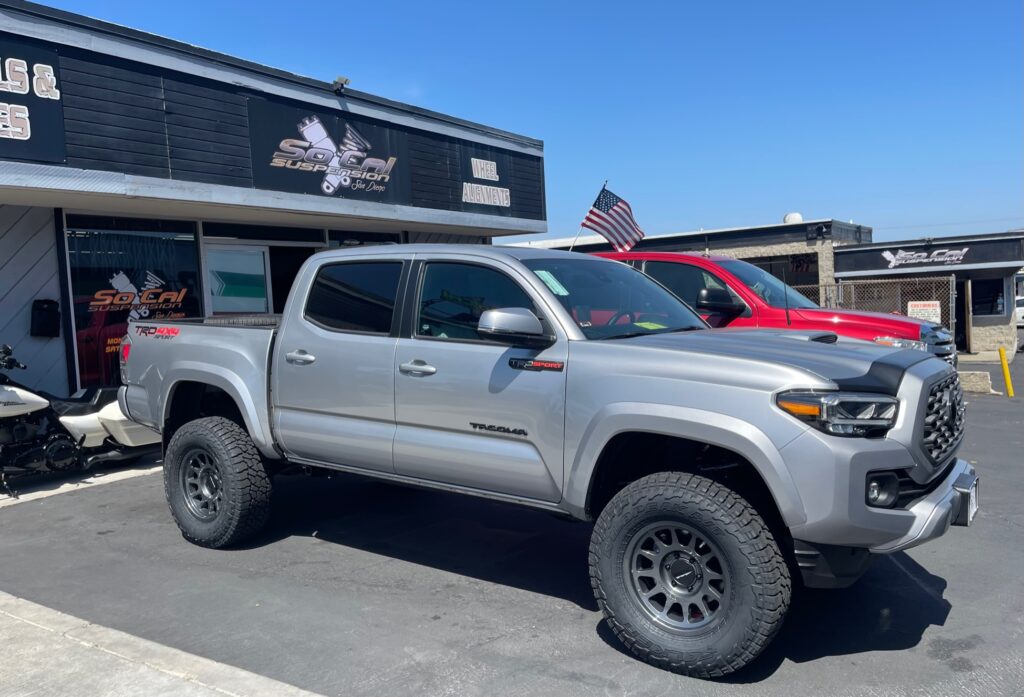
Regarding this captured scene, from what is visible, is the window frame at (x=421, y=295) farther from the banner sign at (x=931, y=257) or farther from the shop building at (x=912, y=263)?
the banner sign at (x=931, y=257)

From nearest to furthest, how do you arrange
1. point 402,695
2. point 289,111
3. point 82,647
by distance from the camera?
point 402,695 → point 82,647 → point 289,111

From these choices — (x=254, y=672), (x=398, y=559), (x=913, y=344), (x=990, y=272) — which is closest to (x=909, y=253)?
(x=990, y=272)

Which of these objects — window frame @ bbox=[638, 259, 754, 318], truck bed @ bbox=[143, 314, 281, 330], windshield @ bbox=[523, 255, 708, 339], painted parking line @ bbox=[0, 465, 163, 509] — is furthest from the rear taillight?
window frame @ bbox=[638, 259, 754, 318]

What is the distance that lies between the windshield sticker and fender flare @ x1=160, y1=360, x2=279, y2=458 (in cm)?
211

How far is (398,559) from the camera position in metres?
5.37

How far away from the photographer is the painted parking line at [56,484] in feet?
23.5

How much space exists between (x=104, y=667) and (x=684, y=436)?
287cm

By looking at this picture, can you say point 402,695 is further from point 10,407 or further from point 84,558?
point 10,407

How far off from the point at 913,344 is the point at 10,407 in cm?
782

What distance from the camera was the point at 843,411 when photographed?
341cm

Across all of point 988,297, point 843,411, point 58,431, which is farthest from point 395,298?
point 988,297

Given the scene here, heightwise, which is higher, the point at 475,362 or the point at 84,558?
the point at 475,362

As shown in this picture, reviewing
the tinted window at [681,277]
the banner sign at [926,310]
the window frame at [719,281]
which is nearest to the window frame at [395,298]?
the window frame at [719,281]

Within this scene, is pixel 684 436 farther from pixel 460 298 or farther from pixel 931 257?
pixel 931 257
